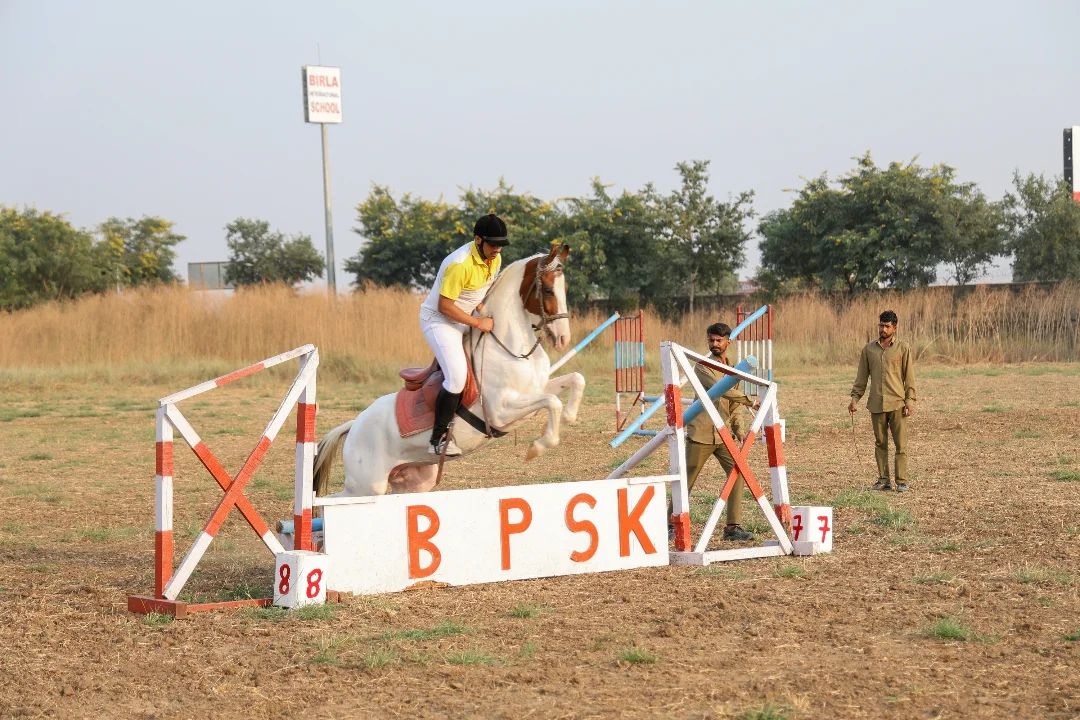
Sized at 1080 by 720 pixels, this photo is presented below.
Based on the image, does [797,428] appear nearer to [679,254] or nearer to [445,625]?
[445,625]

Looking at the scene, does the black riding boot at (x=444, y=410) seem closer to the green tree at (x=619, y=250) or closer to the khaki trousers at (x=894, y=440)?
the khaki trousers at (x=894, y=440)

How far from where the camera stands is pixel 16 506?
10.8 meters

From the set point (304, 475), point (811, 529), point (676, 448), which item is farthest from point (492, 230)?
point (811, 529)

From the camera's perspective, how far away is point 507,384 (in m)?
7.41

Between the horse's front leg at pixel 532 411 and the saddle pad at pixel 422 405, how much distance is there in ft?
0.66

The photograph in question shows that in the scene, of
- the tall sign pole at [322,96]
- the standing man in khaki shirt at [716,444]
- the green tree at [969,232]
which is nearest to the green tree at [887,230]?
the green tree at [969,232]

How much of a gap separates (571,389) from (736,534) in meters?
1.89

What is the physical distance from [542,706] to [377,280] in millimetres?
40902

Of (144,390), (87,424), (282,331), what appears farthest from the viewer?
(282,331)

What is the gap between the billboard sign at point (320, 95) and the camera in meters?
43.2

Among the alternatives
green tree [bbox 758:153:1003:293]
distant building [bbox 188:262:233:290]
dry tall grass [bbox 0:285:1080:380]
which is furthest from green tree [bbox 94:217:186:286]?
green tree [bbox 758:153:1003:293]

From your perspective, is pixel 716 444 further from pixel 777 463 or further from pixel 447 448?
pixel 447 448

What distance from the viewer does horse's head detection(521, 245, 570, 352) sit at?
7395mm

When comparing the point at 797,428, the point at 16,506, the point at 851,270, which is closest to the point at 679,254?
the point at 851,270
